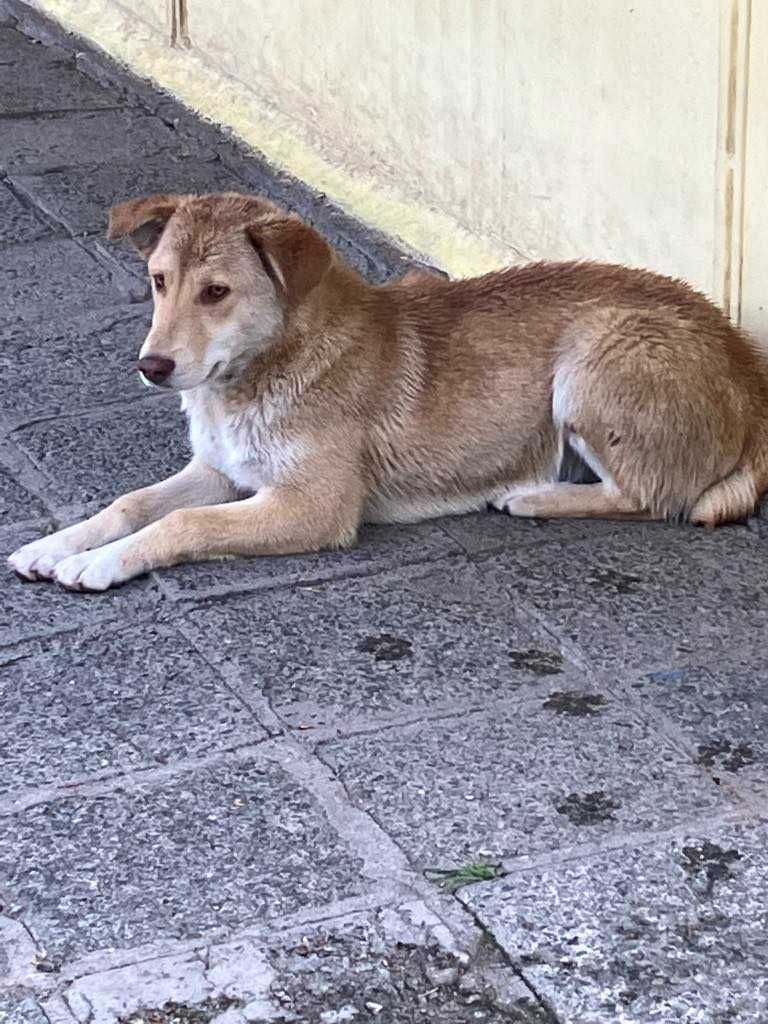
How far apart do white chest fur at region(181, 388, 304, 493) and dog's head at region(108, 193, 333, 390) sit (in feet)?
0.55

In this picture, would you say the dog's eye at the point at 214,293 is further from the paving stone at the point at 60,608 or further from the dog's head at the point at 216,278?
the paving stone at the point at 60,608

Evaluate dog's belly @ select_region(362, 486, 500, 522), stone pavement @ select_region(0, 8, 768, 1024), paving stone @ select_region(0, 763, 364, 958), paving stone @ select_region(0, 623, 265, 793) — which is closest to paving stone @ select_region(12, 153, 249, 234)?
stone pavement @ select_region(0, 8, 768, 1024)

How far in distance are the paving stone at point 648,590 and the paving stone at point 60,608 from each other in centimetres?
94

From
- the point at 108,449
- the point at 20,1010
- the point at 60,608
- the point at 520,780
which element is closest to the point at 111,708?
the point at 60,608

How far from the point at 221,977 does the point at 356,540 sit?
1.99 meters

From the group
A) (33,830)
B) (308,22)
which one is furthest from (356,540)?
(308,22)

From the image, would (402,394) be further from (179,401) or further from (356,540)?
(179,401)

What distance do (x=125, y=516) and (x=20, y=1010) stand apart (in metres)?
2.03

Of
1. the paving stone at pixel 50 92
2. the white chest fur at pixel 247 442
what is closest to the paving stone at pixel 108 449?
the white chest fur at pixel 247 442

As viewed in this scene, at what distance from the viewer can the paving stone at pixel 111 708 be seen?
4148 millimetres

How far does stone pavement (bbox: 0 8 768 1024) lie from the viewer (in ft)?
11.2

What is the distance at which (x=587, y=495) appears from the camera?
5309 mm

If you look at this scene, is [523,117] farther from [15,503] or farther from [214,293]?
[15,503]

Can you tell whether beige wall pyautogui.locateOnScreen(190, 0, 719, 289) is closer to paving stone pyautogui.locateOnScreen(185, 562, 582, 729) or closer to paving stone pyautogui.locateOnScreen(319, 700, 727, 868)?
paving stone pyautogui.locateOnScreen(185, 562, 582, 729)
